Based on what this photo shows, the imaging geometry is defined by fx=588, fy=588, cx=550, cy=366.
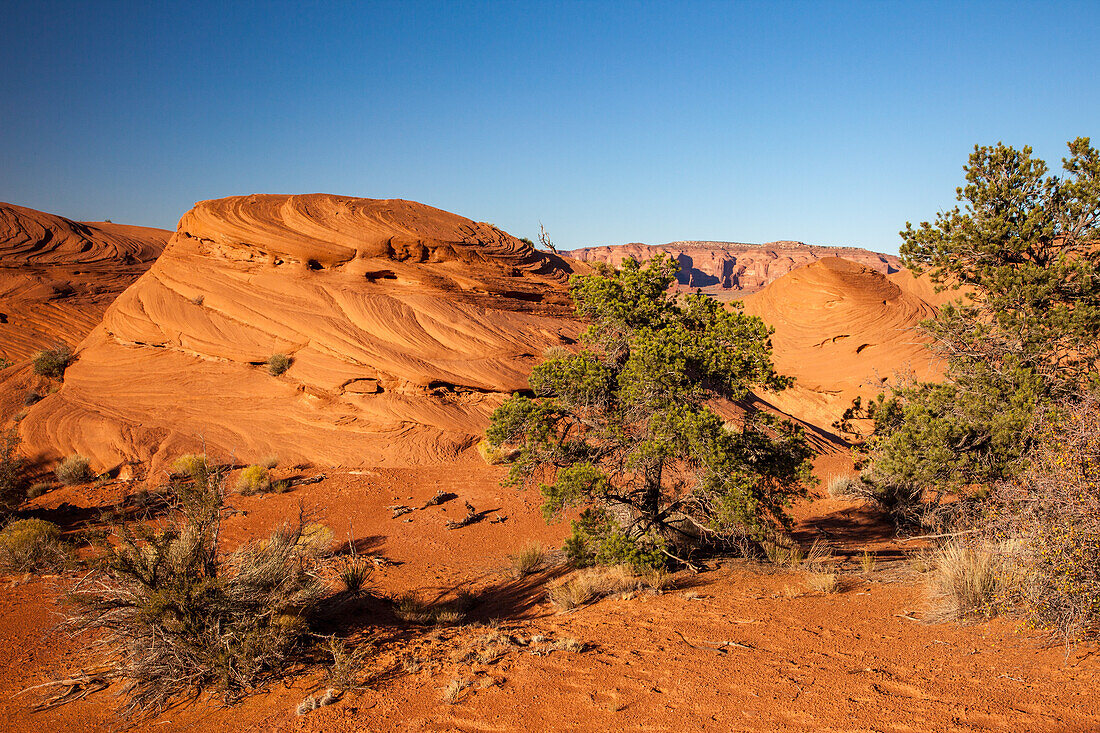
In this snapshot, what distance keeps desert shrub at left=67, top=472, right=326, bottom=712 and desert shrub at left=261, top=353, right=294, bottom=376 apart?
10.9 metres

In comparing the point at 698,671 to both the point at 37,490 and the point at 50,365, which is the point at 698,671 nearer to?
the point at 37,490

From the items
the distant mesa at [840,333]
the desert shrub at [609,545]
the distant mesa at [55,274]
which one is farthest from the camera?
the distant mesa at [55,274]

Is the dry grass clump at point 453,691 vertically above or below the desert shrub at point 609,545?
below

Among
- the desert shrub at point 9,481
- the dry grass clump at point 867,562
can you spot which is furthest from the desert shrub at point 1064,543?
the desert shrub at point 9,481

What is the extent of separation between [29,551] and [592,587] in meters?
8.36

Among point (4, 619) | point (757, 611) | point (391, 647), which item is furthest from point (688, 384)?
point (4, 619)

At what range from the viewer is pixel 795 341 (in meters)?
24.1

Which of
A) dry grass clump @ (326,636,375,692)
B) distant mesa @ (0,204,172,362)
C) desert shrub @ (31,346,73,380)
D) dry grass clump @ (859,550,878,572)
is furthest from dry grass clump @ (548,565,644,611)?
distant mesa @ (0,204,172,362)

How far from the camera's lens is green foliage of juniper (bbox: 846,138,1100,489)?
8.48 metres

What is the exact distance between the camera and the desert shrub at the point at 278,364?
16250 millimetres

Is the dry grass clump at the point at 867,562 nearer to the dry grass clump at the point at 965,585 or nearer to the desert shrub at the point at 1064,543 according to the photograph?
the dry grass clump at the point at 965,585

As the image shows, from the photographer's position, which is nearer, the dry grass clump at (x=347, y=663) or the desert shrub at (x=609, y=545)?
the dry grass clump at (x=347, y=663)

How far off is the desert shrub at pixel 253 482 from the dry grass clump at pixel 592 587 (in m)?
8.25

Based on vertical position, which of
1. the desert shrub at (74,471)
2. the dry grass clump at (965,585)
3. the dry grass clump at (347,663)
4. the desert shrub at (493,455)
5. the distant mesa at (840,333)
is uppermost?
the distant mesa at (840,333)
